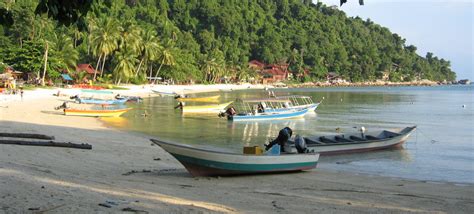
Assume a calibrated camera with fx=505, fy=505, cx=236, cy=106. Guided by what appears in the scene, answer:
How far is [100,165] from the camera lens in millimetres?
14000

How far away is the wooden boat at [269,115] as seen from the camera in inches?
1411

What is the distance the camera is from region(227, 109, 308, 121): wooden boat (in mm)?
35844

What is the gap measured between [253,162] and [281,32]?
187 m

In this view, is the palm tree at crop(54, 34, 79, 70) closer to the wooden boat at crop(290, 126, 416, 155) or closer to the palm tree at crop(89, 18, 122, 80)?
the palm tree at crop(89, 18, 122, 80)

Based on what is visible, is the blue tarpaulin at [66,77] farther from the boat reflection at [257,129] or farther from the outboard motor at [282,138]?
the outboard motor at [282,138]

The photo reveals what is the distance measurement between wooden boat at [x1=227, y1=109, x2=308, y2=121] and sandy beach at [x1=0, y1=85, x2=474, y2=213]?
1851 cm

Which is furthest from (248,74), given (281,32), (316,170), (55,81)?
(316,170)

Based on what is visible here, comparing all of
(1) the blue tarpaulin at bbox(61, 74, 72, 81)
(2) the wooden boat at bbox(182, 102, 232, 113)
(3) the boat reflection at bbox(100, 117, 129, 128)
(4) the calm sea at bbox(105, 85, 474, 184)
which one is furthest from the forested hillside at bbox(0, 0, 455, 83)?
(2) the wooden boat at bbox(182, 102, 232, 113)

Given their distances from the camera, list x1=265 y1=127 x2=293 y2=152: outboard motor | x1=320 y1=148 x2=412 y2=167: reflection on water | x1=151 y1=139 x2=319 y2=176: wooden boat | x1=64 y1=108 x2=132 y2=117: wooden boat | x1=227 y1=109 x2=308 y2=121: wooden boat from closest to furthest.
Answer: x1=151 y1=139 x2=319 y2=176: wooden boat
x1=265 y1=127 x2=293 y2=152: outboard motor
x1=320 y1=148 x2=412 y2=167: reflection on water
x1=64 y1=108 x2=132 y2=117: wooden boat
x1=227 y1=109 x2=308 y2=121: wooden boat

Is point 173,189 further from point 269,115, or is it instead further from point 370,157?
point 269,115

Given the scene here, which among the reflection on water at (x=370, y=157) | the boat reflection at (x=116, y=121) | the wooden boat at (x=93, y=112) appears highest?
the wooden boat at (x=93, y=112)

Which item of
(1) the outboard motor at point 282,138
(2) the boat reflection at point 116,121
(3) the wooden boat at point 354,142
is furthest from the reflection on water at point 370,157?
(2) the boat reflection at point 116,121

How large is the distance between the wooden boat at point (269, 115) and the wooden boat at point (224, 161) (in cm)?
2162

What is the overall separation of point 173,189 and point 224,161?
99.3 inches
